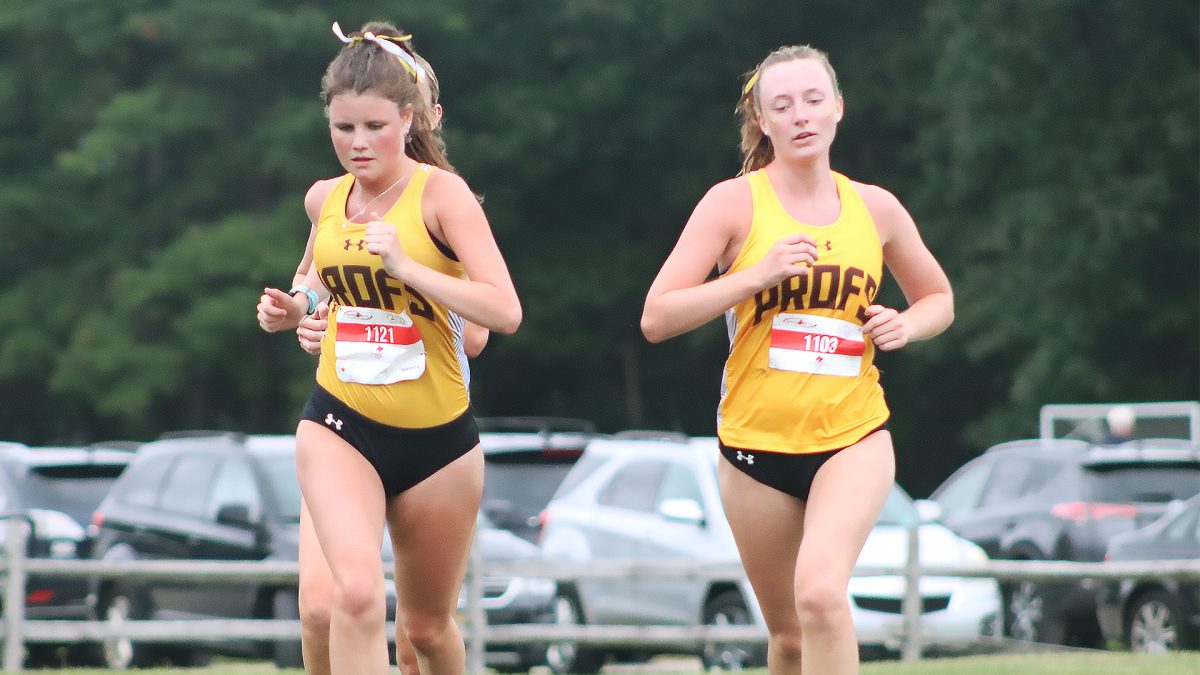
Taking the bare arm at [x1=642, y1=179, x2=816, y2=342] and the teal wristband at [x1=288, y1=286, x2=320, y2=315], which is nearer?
the bare arm at [x1=642, y1=179, x2=816, y2=342]

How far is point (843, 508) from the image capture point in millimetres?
5828

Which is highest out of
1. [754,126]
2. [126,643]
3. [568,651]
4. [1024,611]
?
[754,126]

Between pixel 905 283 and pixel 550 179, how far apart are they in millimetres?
30236

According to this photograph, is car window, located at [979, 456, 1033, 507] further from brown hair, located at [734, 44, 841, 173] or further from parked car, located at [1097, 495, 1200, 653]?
brown hair, located at [734, 44, 841, 173]

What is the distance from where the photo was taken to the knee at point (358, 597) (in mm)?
5816

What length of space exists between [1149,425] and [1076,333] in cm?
397

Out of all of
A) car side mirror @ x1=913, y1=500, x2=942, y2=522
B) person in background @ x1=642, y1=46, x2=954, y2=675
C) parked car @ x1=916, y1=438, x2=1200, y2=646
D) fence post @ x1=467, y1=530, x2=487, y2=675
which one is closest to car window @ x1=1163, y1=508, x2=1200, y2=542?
parked car @ x1=916, y1=438, x2=1200, y2=646

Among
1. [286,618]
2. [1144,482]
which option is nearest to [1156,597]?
[1144,482]

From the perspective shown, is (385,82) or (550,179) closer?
(385,82)

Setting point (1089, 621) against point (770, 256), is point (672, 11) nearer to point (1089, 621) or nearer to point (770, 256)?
point (1089, 621)

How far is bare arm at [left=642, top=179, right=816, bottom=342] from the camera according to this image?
228 inches

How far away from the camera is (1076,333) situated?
2992 cm

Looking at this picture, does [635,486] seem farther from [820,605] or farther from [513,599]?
[820,605]

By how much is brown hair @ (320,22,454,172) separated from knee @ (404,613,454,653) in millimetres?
1347
